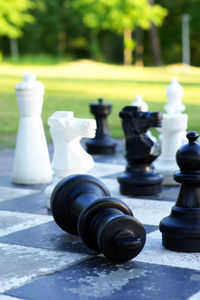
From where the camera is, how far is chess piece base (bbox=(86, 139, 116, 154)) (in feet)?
19.5

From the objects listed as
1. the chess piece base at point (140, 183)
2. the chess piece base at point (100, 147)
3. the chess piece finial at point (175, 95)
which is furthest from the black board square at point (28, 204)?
the chess piece base at point (100, 147)

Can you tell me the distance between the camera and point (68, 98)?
12.7 m

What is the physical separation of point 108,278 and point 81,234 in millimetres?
319

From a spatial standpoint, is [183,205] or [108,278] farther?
[183,205]

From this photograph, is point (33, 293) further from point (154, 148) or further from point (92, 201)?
point (154, 148)

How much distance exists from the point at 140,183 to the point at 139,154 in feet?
0.68

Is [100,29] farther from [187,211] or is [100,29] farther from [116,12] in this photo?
[187,211]

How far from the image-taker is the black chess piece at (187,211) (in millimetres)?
2656

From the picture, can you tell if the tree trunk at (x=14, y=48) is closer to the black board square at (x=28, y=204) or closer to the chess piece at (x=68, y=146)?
the black board square at (x=28, y=204)

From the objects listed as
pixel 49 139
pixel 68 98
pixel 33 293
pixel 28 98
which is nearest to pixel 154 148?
pixel 28 98

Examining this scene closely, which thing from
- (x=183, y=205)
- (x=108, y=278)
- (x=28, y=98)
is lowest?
(x=108, y=278)

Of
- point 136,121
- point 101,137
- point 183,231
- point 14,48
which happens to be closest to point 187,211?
point 183,231

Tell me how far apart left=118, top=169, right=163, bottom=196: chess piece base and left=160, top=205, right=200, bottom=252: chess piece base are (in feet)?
4.20

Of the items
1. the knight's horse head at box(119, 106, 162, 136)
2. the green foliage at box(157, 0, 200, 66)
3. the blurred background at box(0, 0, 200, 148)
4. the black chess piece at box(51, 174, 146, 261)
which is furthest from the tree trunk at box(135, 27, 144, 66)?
the black chess piece at box(51, 174, 146, 261)
